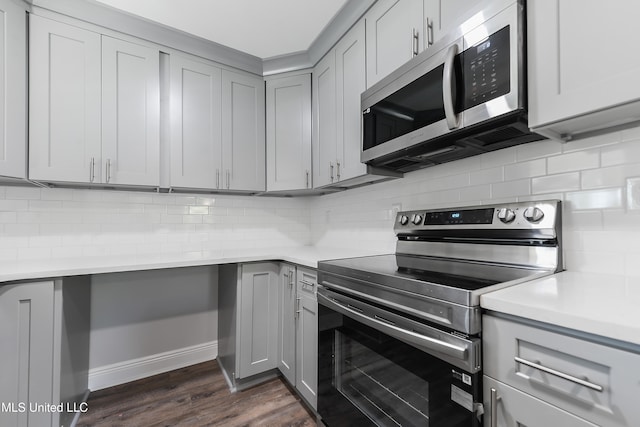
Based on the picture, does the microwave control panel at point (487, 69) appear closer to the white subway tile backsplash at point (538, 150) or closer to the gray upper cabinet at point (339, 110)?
the white subway tile backsplash at point (538, 150)

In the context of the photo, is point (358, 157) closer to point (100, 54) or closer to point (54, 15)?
point (100, 54)

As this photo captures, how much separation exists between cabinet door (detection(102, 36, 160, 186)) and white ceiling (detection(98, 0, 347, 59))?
27cm

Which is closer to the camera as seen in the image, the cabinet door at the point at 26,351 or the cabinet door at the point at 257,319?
the cabinet door at the point at 26,351

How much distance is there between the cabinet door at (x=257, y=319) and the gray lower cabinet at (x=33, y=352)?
2.96ft

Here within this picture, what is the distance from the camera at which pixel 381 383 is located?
1.11m

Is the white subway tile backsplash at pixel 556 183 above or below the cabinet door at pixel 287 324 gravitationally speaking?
above

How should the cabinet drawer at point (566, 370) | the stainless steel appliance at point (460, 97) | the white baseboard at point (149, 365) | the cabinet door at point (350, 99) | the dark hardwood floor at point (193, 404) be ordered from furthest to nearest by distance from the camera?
the white baseboard at point (149, 365)
the cabinet door at point (350, 99)
the dark hardwood floor at point (193, 404)
the stainless steel appliance at point (460, 97)
the cabinet drawer at point (566, 370)

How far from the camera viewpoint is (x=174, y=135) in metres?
2.04

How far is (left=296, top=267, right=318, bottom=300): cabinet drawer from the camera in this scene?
5.31 ft

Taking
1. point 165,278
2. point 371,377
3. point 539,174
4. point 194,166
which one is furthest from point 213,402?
point 539,174

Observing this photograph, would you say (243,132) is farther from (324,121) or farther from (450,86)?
(450,86)

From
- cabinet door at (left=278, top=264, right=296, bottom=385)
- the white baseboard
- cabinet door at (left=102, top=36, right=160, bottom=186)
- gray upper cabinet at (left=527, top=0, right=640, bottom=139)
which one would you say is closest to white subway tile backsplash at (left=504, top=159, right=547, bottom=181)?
gray upper cabinet at (left=527, top=0, right=640, bottom=139)

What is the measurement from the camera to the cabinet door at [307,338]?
1.60 meters

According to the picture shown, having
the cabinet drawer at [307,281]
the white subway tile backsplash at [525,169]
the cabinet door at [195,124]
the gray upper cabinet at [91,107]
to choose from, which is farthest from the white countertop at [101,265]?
the white subway tile backsplash at [525,169]
